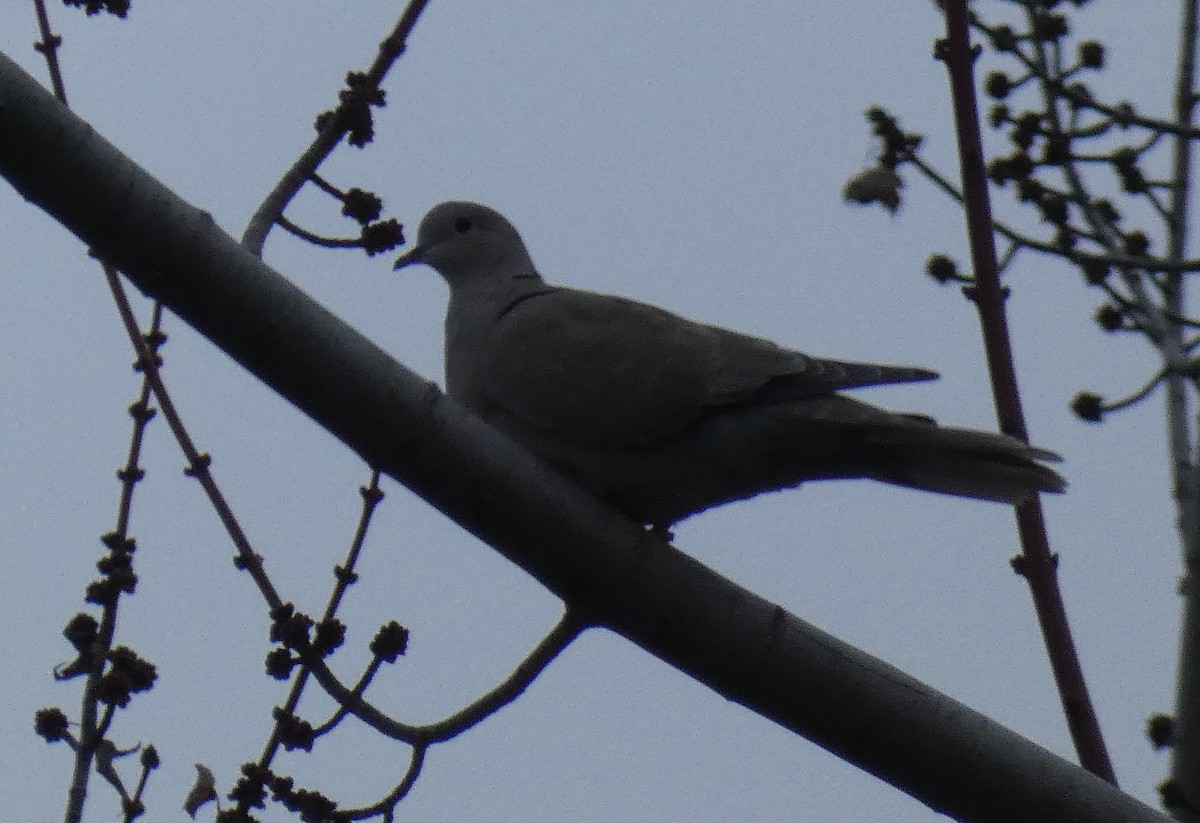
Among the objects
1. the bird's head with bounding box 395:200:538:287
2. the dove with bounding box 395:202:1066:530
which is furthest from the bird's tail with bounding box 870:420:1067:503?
the bird's head with bounding box 395:200:538:287

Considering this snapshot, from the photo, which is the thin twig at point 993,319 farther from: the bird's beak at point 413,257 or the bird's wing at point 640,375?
the bird's beak at point 413,257

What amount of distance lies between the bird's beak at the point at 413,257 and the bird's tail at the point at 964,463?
7.07 feet

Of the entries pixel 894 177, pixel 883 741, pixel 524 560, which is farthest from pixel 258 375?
pixel 894 177

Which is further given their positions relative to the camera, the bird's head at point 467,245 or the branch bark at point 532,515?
the bird's head at point 467,245

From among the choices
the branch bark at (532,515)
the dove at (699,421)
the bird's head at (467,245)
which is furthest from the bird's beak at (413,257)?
the branch bark at (532,515)

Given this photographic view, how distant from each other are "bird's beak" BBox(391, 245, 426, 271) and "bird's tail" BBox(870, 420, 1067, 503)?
7.07 feet

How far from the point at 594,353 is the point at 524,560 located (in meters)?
1.05

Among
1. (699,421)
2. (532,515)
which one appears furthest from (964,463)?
(532,515)

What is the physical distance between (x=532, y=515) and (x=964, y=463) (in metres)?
1.02

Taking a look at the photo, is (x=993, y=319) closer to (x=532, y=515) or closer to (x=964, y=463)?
(x=964, y=463)

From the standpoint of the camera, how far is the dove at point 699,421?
3.16 metres

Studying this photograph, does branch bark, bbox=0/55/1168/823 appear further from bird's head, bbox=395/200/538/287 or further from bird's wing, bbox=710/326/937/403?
bird's head, bbox=395/200/538/287

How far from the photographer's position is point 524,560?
2.51 m

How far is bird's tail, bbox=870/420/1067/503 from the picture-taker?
298 centimetres
